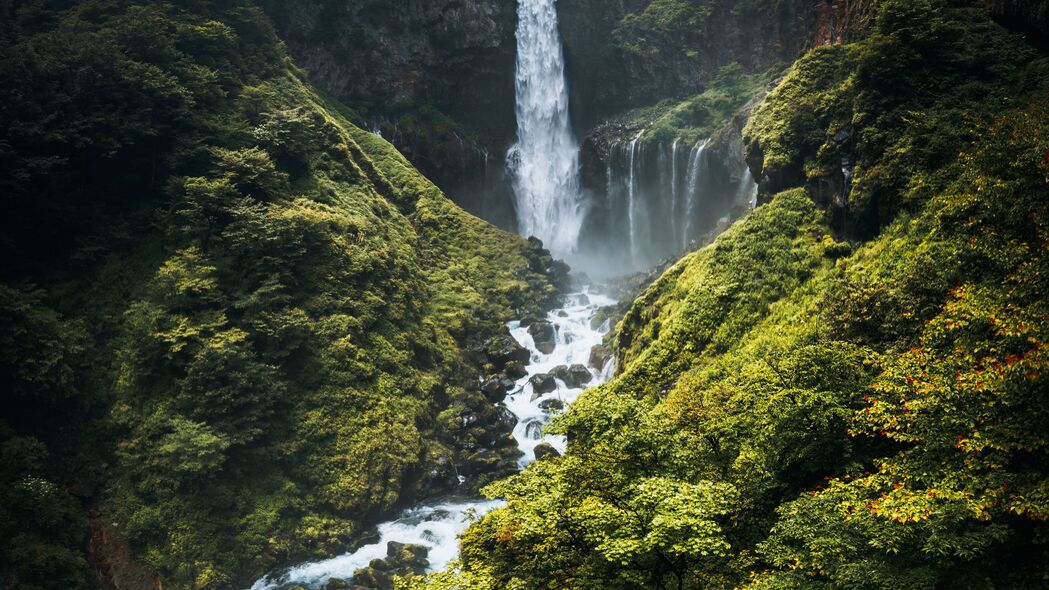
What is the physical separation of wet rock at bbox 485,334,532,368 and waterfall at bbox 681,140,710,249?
1526 centimetres

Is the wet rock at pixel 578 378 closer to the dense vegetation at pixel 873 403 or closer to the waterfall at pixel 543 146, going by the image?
the dense vegetation at pixel 873 403

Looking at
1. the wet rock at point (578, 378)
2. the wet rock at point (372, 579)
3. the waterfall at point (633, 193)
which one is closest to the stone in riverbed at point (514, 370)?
the wet rock at point (578, 378)

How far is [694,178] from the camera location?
40750mm

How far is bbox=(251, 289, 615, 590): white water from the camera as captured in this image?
20.0 metres

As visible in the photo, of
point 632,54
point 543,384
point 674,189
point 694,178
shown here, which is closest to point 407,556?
point 543,384

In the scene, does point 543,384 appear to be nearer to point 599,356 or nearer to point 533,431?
point 533,431

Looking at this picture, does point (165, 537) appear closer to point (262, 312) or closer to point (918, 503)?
point (262, 312)

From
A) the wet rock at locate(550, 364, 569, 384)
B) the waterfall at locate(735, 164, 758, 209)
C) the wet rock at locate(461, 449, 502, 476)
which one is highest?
the waterfall at locate(735, 164, 758, 209)

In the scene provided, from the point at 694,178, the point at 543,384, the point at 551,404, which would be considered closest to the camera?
the point at 551,404

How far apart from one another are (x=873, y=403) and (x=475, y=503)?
1729cm

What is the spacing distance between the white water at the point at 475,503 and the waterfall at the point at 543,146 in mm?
13738

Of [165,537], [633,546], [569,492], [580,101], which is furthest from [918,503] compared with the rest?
[580,101]

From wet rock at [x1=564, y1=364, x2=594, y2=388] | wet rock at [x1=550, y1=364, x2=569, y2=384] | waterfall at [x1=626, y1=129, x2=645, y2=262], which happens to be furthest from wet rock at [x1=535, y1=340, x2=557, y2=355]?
waterfall at [x1=626, y1=129, x2=645, y2=262]

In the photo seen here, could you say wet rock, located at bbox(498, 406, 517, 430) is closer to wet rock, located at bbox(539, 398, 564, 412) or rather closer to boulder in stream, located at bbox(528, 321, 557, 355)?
wet rock, located at bbox(539, 398, 564, 412)
